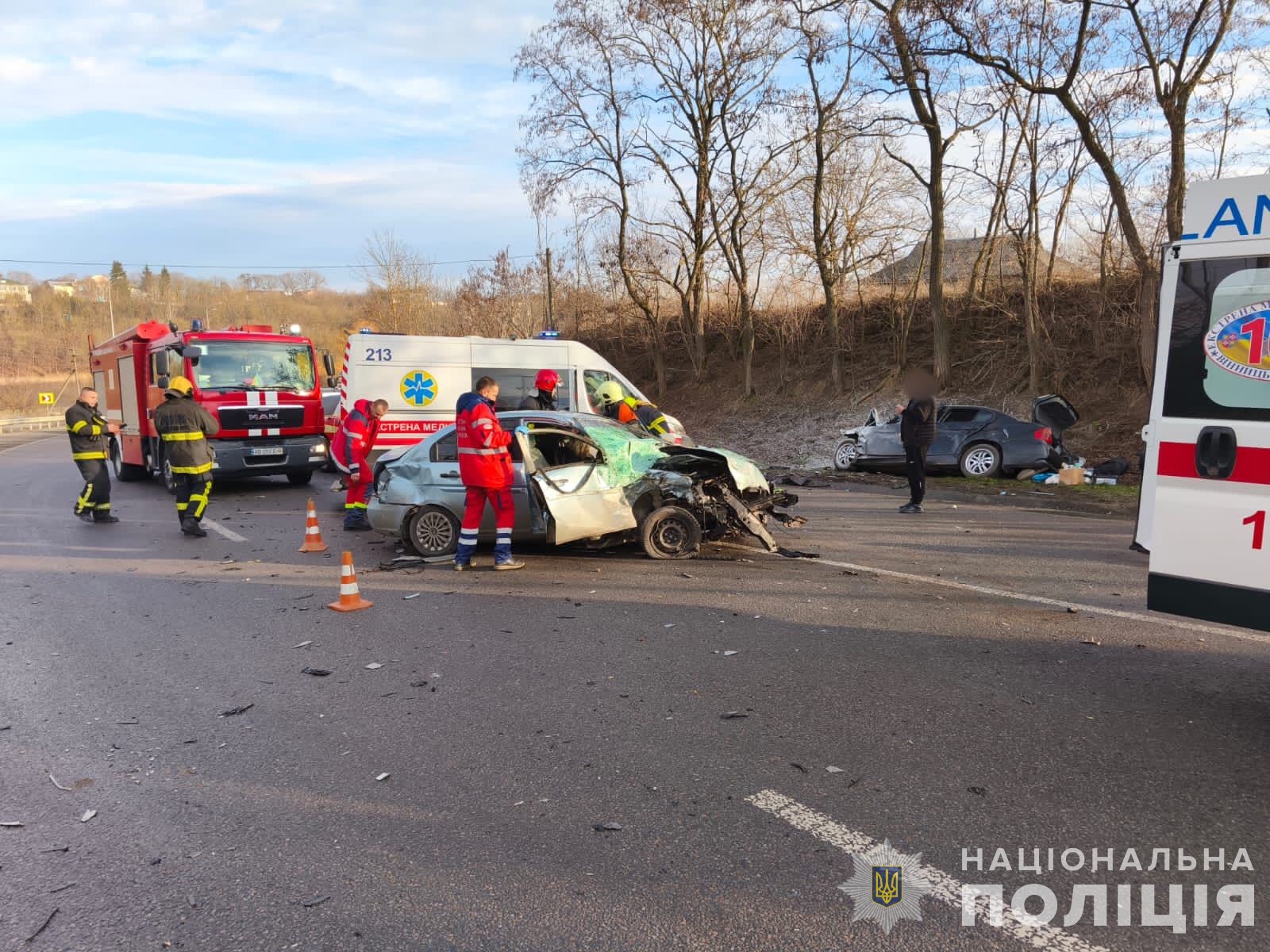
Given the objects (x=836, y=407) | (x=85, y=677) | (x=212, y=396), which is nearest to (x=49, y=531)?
(x=212, y=396)

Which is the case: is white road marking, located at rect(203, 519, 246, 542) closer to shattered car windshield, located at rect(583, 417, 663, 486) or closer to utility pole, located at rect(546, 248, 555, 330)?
shattered car windshield, located at rect(583, 417, 663, 486)

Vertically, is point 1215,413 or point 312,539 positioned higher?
point 1215,413

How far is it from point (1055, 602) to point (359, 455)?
7996 millimetres

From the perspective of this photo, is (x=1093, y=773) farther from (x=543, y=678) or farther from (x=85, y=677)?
(x=85, y=677)

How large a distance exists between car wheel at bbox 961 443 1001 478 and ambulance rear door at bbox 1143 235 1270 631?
1084cm

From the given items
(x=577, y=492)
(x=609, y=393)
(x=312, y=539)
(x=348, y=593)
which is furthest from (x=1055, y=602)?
(x=609, y=393)

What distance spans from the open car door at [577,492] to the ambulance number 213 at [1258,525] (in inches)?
195

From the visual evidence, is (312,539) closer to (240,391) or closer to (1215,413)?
(240,391)

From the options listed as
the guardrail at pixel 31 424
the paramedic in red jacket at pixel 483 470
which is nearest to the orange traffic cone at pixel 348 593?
the paramedic in red jacket at pixel 483 470

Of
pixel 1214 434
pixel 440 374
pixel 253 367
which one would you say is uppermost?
pixel 253 367

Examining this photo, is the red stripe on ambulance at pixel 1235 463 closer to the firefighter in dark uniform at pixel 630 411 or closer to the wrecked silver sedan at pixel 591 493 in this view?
the wrecked silver sedan at pixel 591 493

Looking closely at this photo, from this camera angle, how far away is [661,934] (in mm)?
2480

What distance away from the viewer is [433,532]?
823cm

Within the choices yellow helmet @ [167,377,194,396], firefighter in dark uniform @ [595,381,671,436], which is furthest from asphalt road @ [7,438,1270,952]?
firefighter in dark uniform @ [595,381,671,436]
